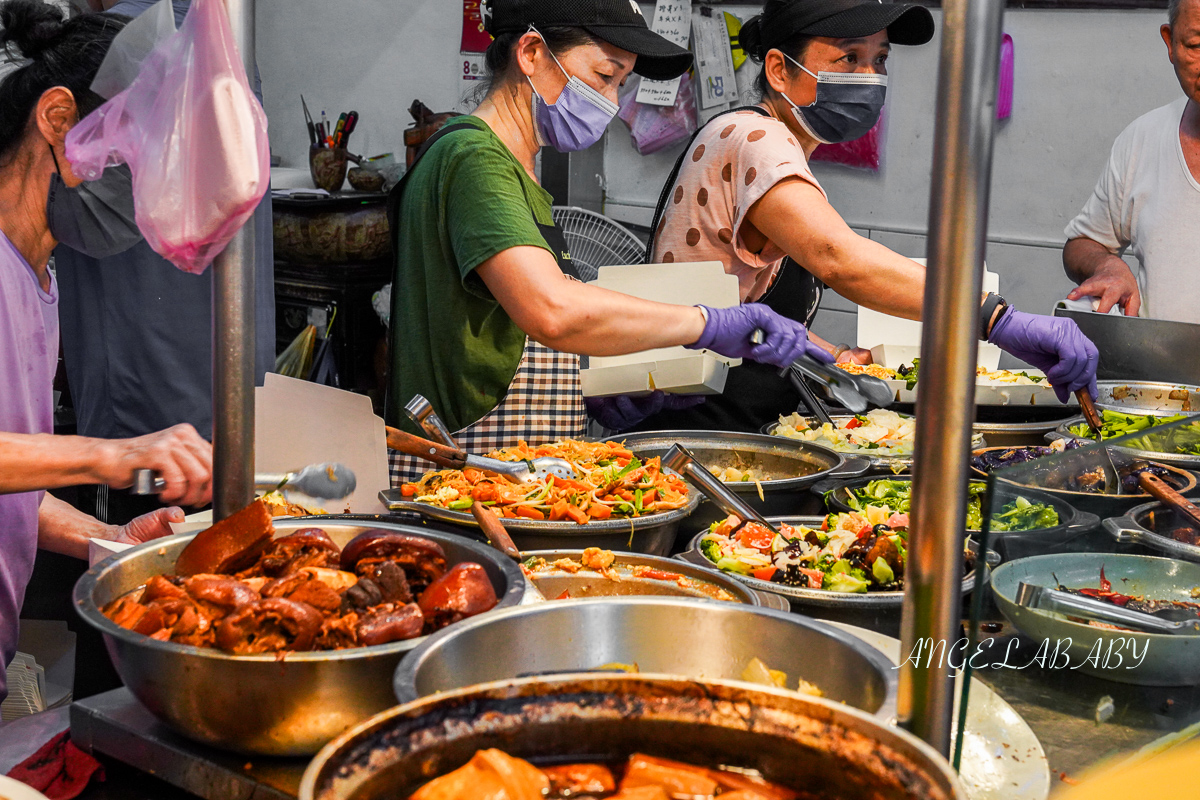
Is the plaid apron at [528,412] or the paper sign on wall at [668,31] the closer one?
the plaid apron at [528,412]

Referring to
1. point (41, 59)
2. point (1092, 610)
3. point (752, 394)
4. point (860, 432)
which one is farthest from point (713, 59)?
point (1092, 610)

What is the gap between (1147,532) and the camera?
4.59ft

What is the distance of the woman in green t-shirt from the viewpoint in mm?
2484

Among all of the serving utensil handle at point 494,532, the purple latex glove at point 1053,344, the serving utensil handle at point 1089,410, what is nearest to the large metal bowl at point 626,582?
the serving utensil handle at point 494,532

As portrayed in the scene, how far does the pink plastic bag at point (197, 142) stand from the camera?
4.19 feet

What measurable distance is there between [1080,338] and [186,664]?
2.62m

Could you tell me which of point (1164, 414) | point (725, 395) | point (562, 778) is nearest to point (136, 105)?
point (562, 778)

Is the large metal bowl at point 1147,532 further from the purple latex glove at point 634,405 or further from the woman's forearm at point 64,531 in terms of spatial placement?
the woman's forearm at point 64,531

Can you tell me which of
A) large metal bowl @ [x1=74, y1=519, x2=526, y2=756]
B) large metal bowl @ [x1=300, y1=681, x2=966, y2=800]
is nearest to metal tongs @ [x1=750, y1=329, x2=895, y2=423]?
large metal bowl @ [x1=74, y1=519, x2=526, y2=756]

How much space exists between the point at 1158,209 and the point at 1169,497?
3.04 metres

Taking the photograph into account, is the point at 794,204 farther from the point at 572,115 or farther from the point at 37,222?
the point at 37,222

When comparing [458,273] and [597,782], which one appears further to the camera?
[458,273]

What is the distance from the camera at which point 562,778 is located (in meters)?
0.87

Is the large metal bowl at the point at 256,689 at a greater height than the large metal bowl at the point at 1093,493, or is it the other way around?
the large metal bowl at the point at 1093,493
